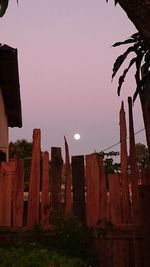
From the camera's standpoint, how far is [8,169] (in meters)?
5.77

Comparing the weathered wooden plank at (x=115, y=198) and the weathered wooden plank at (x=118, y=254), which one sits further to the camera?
the weathered wooden plank at (x=115, y=198)

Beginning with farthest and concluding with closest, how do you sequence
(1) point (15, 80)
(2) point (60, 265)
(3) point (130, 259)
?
(1) point (15, 80), (3) point (130, 259), (2) point (60, 265)

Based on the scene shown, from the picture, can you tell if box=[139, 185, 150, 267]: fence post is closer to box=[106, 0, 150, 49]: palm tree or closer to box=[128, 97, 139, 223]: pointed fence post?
box=[128, 97, 139, 223]: pointed fence post

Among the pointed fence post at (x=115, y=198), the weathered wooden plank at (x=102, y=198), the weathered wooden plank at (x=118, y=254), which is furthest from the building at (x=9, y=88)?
the weathered wooden plank at (x=118, y=254)

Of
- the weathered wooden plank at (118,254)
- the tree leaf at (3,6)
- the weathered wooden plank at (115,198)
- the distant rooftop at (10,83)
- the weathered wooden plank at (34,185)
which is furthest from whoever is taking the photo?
the distant rooftop at (10,83)

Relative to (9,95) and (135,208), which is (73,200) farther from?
(9,95)

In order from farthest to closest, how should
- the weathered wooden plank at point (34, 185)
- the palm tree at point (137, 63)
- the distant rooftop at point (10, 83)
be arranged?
the distant rooftop at point (10, 83)
the weathered wooden plank at point (34, 185)
the palm tree at point (137, 63)

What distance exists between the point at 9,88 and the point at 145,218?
674 centimetres

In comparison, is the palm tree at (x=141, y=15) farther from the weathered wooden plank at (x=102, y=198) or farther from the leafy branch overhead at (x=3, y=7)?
the weathered wooden plank at (x=102, y=198)

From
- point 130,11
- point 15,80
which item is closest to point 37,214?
point 130,11

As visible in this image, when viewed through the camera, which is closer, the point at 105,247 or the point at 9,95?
the point at 105,247

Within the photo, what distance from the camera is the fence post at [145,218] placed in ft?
15.8

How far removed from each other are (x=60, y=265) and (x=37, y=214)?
3.52ft

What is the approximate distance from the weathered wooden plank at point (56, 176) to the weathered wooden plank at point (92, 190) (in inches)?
14.9
